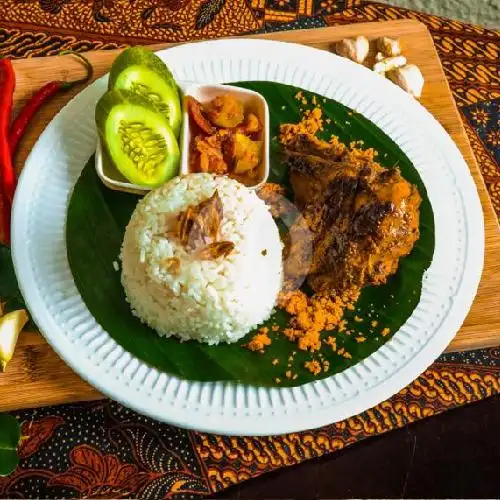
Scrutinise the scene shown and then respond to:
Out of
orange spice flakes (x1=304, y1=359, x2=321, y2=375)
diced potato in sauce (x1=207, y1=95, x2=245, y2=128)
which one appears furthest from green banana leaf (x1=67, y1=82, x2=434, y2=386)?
diced potato in sauce (x1=207, y1=95, x2=245, y2=128)

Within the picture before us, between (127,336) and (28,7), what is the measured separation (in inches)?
A: 92.5

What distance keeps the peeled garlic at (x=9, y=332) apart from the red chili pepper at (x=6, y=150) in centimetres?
44

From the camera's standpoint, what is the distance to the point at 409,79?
3590 millimetres

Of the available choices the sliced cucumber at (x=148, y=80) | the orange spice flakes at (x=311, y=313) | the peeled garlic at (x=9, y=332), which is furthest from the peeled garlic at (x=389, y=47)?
the peeled garlic at (x=9, y=332)

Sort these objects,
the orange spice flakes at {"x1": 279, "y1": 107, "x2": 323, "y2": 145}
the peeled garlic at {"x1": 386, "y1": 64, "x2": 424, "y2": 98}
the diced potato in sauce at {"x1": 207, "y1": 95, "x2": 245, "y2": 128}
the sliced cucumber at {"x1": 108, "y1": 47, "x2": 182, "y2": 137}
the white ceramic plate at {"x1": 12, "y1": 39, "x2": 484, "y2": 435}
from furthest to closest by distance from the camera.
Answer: the peeled garlic at {"x1": 386, "y1": 64, "x2": 424, "y2": 98} < the orange spice flakes at {"x1": 279, "y1": 107, "x2": 323, "y2": 145} < the diced potato in sauce at {"x1": 207, "y1": 95, "x2": 245, "y2": 128} < the sliced cucumber at {"x1": 108, "y1": 47, "x2": 182, "y2": 137} < the white ceramic plate at {"x1": 12, "y1": 39, "x2": 484, "y2": 435}

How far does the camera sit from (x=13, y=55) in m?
3.93

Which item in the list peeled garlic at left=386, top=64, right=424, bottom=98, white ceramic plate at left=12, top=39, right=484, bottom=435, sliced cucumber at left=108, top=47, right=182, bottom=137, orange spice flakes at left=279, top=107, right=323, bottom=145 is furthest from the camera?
peeled garlic at left=386, top=64, right=424, bottom=98

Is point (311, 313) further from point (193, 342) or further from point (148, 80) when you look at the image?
point (148, 80)

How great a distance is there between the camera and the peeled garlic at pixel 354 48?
366cm

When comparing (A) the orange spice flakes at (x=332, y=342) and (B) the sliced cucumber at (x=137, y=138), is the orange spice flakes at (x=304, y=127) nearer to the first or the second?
(B) the sliced cucumber at (x=137, y=138)

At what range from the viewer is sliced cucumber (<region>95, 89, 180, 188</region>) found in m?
2.92

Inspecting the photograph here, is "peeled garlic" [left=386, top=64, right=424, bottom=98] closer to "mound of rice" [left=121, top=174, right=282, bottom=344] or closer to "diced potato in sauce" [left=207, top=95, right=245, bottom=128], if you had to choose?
"diced potato in sauce" [left=207, top=95, right=245, bottom=128]

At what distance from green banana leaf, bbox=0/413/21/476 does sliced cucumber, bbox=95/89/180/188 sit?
3.73ft

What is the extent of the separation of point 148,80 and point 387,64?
1334 millimetres
